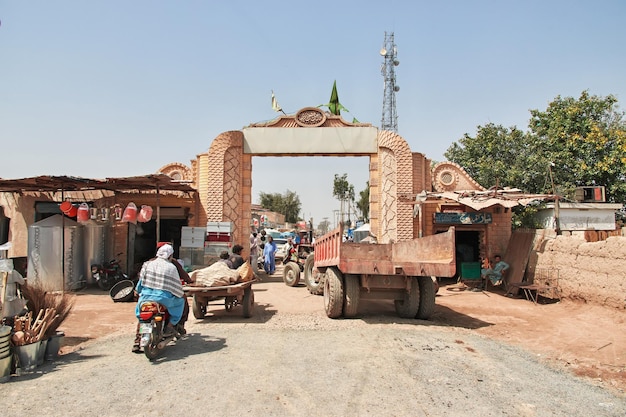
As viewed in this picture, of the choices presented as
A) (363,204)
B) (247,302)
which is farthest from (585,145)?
(363,204)

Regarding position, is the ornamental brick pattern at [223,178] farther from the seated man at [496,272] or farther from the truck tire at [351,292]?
the seated man at [496,272]

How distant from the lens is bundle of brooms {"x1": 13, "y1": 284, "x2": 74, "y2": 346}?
4805 mm

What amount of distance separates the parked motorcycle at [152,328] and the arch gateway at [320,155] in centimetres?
857

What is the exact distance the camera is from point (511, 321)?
324 inches

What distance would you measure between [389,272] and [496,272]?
23.4 feet

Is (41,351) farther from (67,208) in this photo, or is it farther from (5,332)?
(67,208)

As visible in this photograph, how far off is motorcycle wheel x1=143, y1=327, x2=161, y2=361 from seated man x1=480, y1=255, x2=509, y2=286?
10.5 m

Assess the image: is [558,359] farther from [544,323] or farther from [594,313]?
[594,313]

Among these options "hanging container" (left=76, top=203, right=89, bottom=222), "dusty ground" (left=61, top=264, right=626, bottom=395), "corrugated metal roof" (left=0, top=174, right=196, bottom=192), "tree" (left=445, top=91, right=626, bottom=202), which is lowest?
"dusty ground" (left=61, top=264, right=626, bottom=395)

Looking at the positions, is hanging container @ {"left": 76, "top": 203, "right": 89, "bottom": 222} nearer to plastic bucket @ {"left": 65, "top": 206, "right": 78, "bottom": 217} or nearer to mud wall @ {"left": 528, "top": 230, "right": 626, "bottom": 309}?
plastic bucket @ {"left": 65, "top": 206, "right": 78, "bottom": 217}

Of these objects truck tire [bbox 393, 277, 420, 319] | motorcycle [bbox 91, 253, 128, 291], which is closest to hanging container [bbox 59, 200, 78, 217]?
motorcycle [bbox 91, 253, 128, 291]

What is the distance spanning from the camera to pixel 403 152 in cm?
1380

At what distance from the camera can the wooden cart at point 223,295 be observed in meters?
6.89

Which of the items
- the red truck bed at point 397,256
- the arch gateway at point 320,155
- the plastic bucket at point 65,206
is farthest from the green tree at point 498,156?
the plastic bucket at point 65,206
